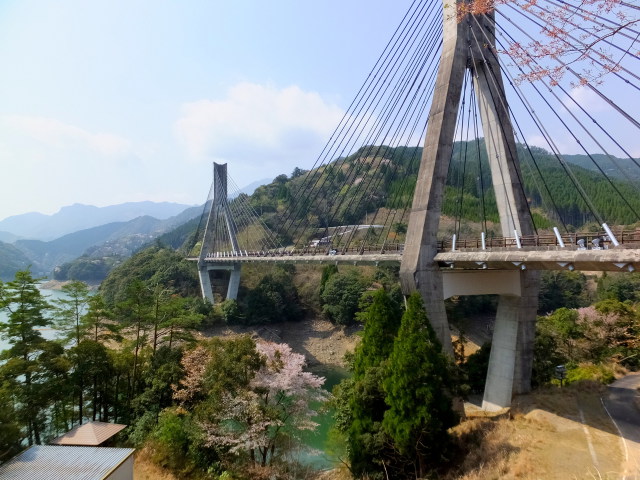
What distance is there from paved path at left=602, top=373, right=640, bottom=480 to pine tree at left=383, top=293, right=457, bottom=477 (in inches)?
141

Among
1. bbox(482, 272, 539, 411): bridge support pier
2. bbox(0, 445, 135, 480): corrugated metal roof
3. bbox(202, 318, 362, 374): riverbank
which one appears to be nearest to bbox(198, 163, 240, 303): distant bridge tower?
bbox(202, 318, 362, 374): riverbank

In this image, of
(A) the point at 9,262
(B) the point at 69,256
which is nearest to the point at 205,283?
(A) the point at 9,262

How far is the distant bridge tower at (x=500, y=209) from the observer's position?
12.2m

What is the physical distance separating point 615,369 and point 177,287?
116ft

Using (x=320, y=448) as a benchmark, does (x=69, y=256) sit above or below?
above

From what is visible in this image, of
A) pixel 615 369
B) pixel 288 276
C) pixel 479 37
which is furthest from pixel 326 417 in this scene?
pixel 288 276

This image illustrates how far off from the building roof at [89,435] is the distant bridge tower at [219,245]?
24.2 meters

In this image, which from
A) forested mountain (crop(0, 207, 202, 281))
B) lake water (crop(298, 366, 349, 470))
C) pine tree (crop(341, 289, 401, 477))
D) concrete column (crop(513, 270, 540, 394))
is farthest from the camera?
forested mountain (crop(0, 207, 202, 281))

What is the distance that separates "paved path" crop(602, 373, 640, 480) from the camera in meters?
7.99

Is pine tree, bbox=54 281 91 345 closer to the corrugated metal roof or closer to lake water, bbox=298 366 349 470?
the corrugated metal roof

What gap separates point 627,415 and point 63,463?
1499 cm

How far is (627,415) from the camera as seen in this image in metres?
10.7

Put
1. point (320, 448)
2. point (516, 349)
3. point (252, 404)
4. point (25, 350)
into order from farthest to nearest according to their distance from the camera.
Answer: point (320, 448) → point (516, 349) → point (25, 350) → point (252, 404)

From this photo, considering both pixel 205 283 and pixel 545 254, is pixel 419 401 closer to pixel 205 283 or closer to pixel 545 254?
pixel 545 254
